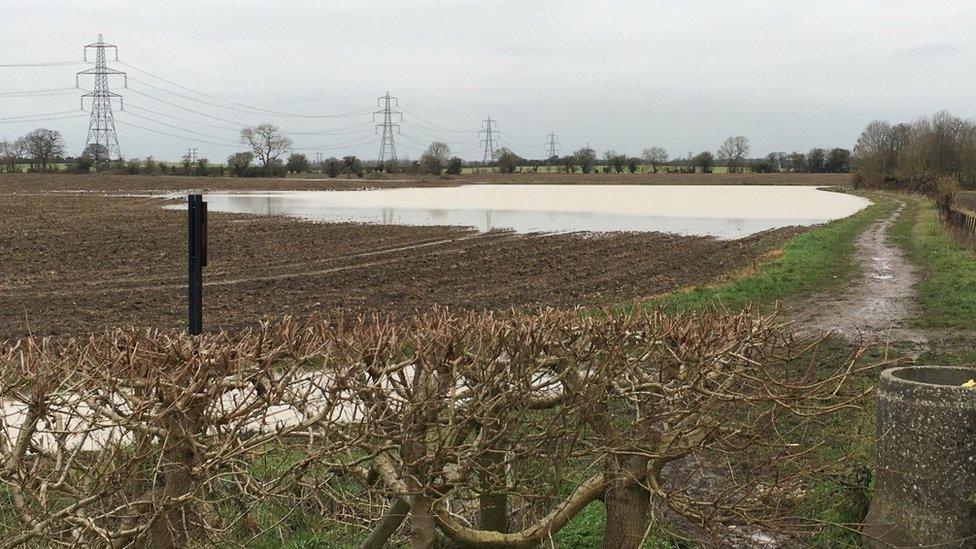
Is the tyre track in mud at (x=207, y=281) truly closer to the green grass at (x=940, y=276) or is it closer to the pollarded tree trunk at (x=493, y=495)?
the green grass at (x=940, y=276)

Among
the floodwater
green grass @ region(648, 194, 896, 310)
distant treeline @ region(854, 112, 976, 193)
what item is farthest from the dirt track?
distant treeline @ region(854, 112, 976, 193)

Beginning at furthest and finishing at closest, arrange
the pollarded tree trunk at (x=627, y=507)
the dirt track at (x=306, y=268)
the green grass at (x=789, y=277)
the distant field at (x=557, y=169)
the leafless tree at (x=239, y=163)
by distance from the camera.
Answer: the distant field at (x=557, y=169) → the leafless tree at (x=239, y=163) → the dirt track at (x=306, y=268) → the green grass at (x=789, y=277) → the pollarded tree trunk at (x=627, y=507)

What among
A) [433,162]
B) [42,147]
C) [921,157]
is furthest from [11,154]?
[921,157]

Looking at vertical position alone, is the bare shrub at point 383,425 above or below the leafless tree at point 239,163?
below

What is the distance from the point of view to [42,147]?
110m

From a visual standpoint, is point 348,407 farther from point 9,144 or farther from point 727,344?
point 9,144

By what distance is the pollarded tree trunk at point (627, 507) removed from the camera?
4.25 meters

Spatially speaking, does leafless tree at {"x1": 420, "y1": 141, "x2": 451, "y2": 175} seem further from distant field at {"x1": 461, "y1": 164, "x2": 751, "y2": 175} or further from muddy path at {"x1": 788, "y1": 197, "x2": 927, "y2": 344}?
muddy path at {"x1": 788, "y1": 197, "x2": 927, "y2": 344}

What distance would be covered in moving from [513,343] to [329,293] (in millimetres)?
15015

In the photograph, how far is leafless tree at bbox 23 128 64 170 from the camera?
10875 centimetres

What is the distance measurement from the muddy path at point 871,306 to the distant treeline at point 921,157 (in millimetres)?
52642

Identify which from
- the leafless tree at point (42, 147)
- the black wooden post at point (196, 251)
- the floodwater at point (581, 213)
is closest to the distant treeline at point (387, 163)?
the leafless tree at point (42, 147)

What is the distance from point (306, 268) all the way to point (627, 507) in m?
19.6

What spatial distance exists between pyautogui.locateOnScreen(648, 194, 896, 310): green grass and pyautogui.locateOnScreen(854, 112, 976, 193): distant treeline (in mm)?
47135
